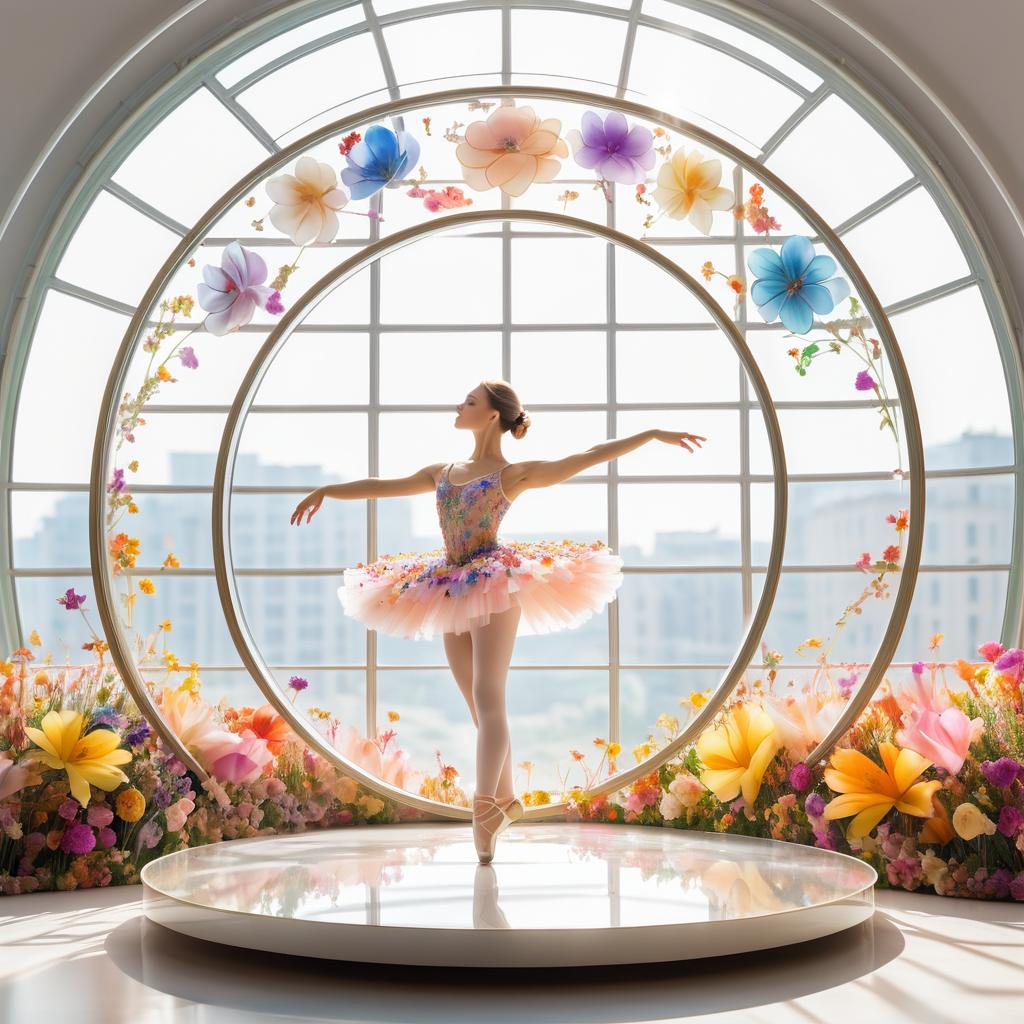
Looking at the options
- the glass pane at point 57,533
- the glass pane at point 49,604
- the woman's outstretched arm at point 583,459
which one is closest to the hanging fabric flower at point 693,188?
the woman's outstretched arm at point 583,459

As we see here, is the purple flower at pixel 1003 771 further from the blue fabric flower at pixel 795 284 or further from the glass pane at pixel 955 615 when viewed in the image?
the blue fabric flower at pixel 795 284

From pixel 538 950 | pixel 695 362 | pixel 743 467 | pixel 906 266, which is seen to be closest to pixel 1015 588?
pixel 743 467

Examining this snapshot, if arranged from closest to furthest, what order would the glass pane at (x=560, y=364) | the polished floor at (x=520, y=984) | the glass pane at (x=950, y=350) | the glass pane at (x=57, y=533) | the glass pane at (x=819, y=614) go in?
A: the polished floor at (x=520, y=984)
the glass pane at (x=950, y=350)
the glass pane at (x=819, y=614)
the glass pane at (x=560, y=364)
the glass pane at (x=57, y=533)

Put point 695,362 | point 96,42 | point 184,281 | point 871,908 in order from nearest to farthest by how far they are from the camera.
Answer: point 871,908 → point 96,42 → point 184,281 → point 695,362

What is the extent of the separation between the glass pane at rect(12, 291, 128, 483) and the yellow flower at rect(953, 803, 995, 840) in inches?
196

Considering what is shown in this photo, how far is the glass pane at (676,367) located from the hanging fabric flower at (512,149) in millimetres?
5246

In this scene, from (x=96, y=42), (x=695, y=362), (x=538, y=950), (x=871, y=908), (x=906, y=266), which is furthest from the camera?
(x=695, y=362)

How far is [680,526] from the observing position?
15977mm

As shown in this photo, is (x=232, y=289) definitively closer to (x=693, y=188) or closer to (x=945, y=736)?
(x=693, y=188)

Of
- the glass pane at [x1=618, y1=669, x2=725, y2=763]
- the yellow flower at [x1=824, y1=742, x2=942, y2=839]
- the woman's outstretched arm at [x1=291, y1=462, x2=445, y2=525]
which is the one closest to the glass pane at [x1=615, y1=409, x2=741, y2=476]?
the woman's outstretched arm at [x1=291, y1=462, x2=445, y2=525]

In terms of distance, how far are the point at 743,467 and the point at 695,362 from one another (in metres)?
4.50

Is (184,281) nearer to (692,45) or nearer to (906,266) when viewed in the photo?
(692,45)

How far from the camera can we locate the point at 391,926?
3.23m

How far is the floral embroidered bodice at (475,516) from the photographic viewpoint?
15.0 feet
